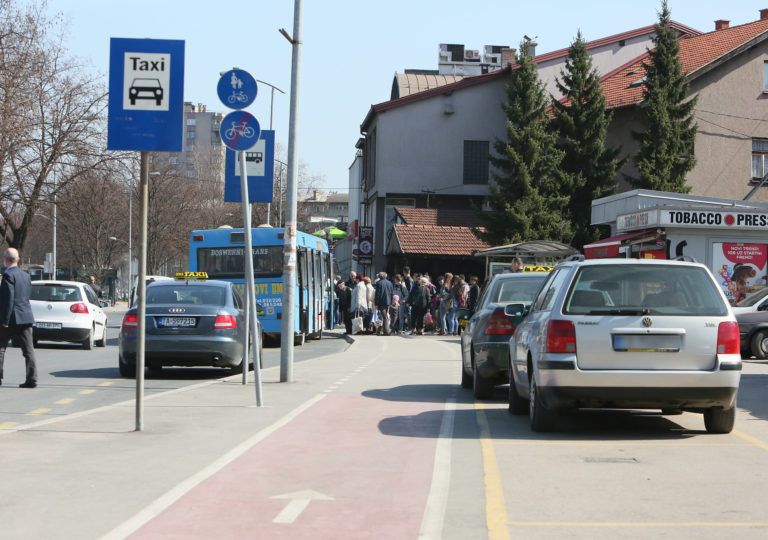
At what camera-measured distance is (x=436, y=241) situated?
50094 millimetres

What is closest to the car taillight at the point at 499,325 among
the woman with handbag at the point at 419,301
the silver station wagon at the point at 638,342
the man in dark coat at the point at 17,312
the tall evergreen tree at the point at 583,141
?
the silver station wagon at the point at 638,342

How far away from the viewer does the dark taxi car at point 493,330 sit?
13578 mm

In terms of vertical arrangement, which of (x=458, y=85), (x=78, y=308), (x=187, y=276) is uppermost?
(x=458, y=85)

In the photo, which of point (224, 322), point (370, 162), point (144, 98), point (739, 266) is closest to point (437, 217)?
point (370, 162)

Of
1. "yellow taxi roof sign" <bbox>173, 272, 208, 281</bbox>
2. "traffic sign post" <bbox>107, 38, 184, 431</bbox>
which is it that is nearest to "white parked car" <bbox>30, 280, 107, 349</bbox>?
"yellow taxi roof sign" <bbox>173, 272, 208, 281</bbox>

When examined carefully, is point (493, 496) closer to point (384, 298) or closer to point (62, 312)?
point (62, 312)

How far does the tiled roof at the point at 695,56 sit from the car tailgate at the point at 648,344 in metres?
38.1

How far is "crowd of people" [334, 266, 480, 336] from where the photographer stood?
115 ft

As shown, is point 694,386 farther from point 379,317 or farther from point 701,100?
point 701,100

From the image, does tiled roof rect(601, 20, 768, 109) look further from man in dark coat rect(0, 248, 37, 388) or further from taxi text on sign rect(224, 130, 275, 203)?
man in dark coat rect(0, 248, 37, 388)

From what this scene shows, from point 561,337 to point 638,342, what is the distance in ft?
2.18

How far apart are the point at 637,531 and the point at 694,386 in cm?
389

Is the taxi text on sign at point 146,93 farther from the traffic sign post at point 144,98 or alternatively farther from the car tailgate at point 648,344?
the car tailgate at point 648,344

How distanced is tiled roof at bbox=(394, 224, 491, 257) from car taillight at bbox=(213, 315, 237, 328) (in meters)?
31.2
